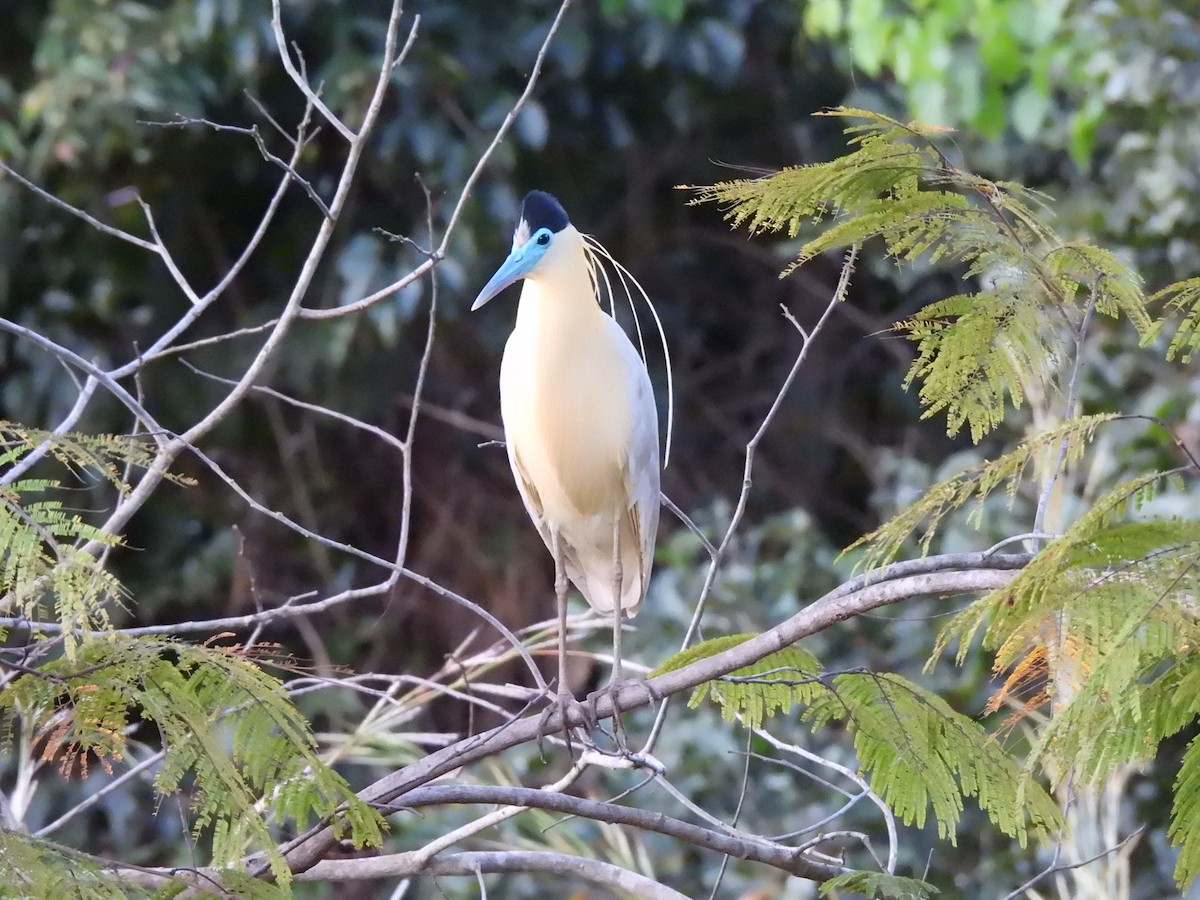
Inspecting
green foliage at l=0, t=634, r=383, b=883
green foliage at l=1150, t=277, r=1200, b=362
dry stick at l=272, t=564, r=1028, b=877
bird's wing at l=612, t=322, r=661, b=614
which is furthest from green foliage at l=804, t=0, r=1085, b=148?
green foliage at l=0, t=634, r=383, b=883

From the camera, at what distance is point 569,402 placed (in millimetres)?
2734

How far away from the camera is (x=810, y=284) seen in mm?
5543

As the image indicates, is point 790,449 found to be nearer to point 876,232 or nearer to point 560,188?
point 560,188

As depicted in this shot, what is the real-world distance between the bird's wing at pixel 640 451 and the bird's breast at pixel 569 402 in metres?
0.02

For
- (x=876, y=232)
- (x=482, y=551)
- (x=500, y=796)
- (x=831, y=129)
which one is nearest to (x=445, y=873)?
(x=500, y=796)

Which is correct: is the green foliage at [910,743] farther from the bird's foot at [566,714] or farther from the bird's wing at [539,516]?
the bird's wing at [539,516]

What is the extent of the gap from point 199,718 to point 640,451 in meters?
1.47

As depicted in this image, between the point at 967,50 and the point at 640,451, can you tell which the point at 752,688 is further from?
the point at 967,50

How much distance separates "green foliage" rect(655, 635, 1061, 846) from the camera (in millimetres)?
1799

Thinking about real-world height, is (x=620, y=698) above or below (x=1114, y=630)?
below

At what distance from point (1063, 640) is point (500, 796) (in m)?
0.75

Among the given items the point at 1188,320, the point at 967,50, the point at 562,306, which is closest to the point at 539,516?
the point at 562,306

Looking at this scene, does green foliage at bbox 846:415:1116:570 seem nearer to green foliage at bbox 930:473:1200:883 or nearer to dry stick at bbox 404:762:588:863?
green foliage at bbox 930:473:1200:883

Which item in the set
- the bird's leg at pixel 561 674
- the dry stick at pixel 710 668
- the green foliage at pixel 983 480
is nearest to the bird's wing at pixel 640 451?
the bird's leg at pixel 561 674
